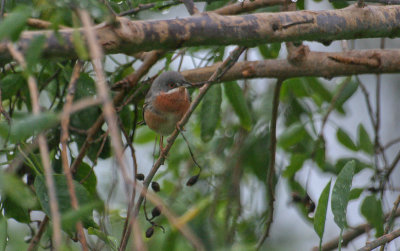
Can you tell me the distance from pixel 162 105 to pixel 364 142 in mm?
1774

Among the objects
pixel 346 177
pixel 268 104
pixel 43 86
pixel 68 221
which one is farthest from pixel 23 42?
pixel 268 104

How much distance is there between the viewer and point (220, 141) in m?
5.43

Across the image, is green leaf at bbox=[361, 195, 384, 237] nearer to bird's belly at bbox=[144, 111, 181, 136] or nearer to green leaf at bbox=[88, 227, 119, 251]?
bird's belly at bbox=[144, 111, 181, 136]

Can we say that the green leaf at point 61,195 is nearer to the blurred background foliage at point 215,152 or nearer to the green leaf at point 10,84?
the blurred background foliage at point 215,152

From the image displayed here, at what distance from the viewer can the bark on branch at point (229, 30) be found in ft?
7.88

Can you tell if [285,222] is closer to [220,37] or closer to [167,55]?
[167,55]

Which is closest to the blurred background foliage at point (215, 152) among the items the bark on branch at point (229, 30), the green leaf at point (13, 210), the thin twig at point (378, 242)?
the green leaf at point (13, 210)

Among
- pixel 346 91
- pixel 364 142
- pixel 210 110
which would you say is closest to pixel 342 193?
pixel 210 110

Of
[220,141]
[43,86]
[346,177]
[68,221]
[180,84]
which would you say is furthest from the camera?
[220,141]

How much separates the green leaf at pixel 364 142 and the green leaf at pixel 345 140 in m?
0.07

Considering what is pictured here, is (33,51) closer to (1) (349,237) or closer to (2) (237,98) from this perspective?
(2) (237,98)

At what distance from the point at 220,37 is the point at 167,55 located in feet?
5.92

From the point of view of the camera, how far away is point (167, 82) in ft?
15.6

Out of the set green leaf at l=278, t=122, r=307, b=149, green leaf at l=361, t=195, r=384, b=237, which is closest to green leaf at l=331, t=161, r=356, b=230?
green leaf at l=361, t=195, r=384, b=237
